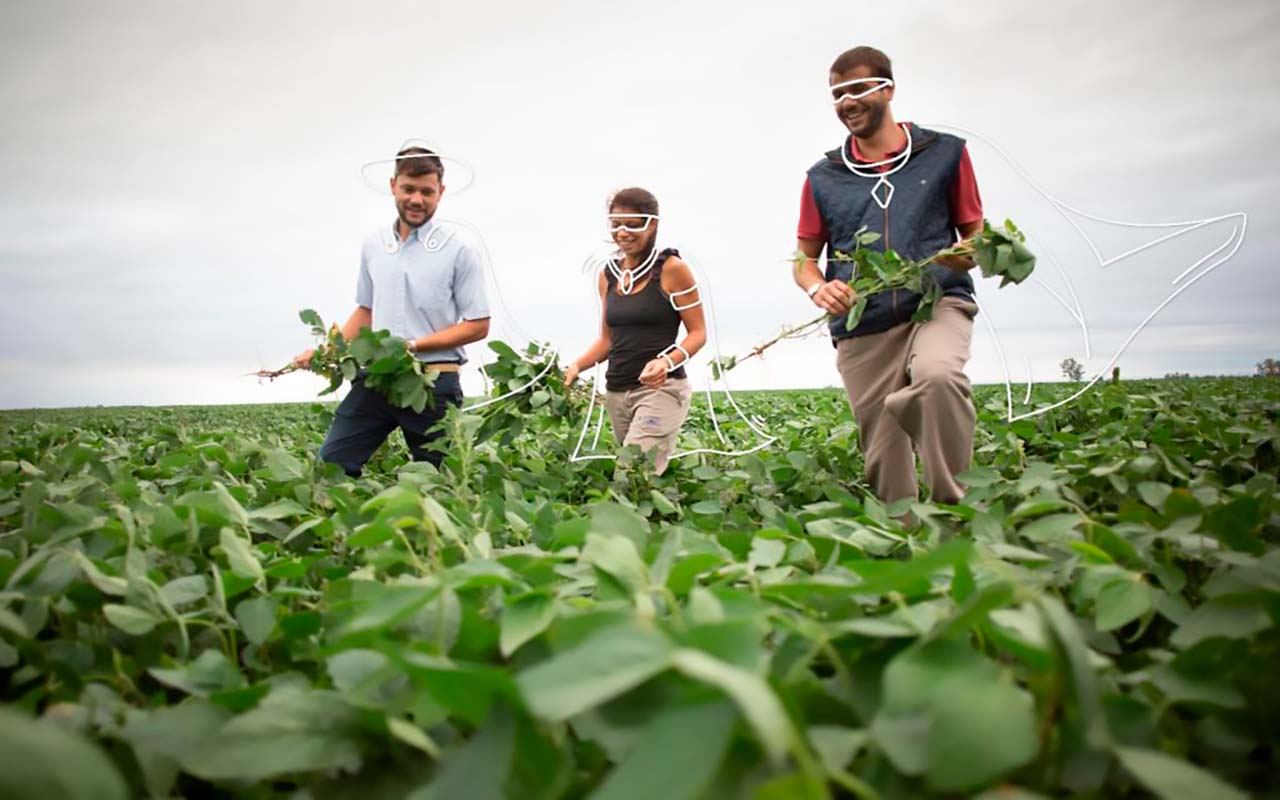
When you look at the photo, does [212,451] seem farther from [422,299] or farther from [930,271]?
[930,271]

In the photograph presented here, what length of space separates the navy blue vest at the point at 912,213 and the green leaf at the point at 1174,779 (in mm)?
2504

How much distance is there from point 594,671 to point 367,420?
3.50 meters

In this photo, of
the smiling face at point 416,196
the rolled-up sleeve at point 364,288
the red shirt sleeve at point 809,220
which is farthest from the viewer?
the rolled-up sleeve at point 364,288

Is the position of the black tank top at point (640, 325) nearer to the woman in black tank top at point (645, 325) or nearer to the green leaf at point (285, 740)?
the woman in black tank top at point (645, 325)

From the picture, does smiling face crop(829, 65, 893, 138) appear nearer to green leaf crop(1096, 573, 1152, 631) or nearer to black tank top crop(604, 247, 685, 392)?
black tank top crop(604, 247, 685, 392)

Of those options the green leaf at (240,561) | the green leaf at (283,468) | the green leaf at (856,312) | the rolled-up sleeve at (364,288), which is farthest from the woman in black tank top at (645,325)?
the green leaf at (240,561)

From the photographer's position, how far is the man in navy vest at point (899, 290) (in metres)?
2.84

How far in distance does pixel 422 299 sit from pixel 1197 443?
348 cm

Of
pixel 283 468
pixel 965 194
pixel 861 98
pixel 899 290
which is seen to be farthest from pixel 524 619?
pixel 965 194

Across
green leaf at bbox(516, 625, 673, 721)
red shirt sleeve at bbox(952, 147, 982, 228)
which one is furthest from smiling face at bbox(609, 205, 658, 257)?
green leaf at bbox(516, 625, 673, 721)

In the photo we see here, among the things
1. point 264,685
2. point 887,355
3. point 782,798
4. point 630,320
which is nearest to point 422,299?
point 630,320

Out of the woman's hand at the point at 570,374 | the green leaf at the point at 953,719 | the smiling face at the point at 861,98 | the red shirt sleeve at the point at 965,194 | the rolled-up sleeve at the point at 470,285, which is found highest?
the smiling face at the point at 861,98

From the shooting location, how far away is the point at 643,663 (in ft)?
2.02

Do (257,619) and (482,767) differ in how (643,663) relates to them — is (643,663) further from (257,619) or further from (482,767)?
(257,619)
